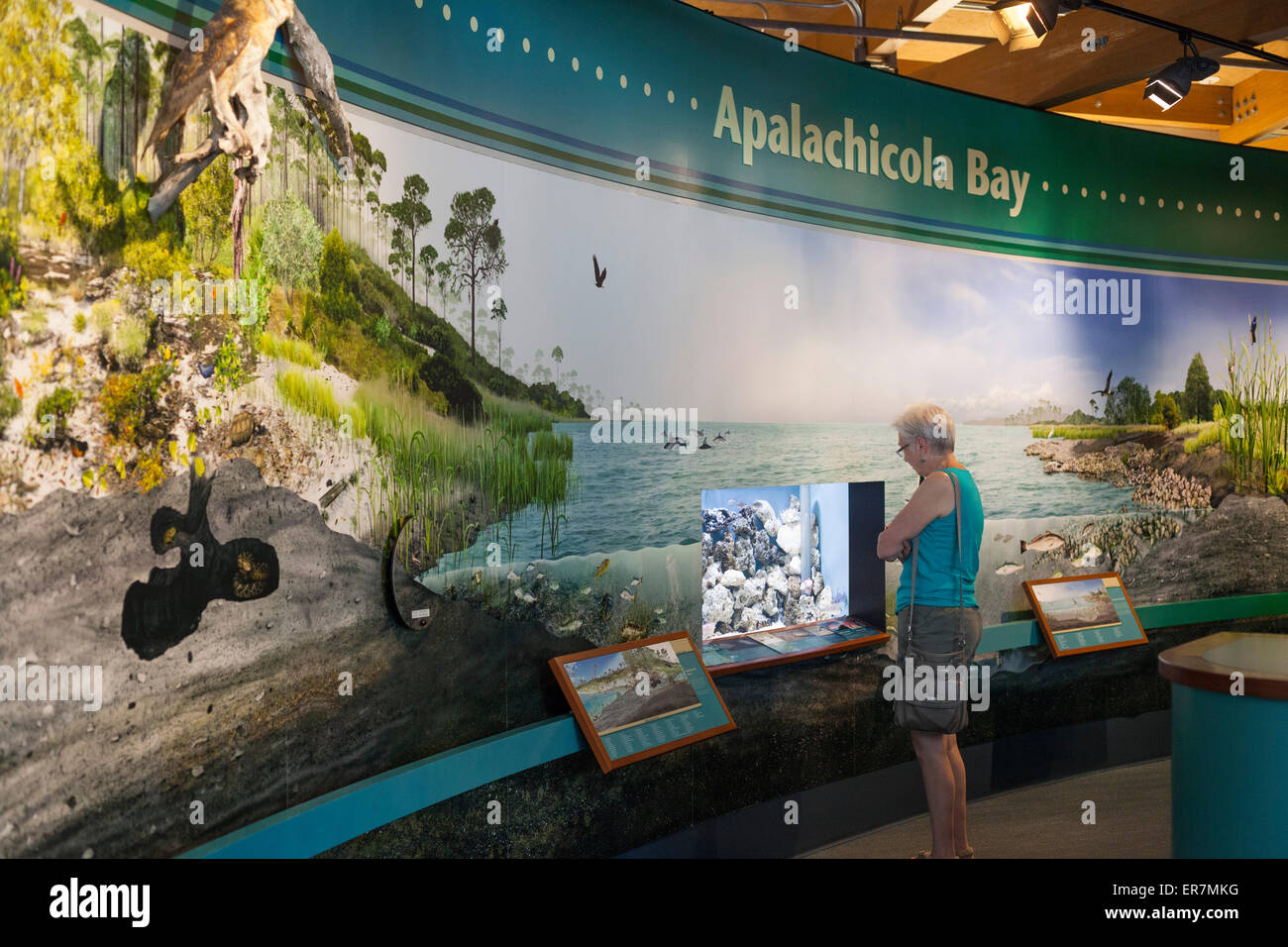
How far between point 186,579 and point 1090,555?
5051 mm

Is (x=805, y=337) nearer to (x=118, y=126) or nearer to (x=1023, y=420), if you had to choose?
(x=1023, y=420)

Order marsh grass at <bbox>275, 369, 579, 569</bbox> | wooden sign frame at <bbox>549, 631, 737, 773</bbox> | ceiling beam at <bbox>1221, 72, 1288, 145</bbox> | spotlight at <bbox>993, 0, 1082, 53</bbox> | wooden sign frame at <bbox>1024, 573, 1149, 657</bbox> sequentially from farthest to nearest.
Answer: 1. ceiling beam at <bbox>1221, 72, 1288, 145</bbox>
2. wooden sign frame at <bbox>1024, 573, 1149, 657</bbox>
3. spotlight at <bbox>993, 0, 1082, 53</bbox>
4. wooden sign frame at <bbox>549, 631, 737, 773</bbox>
5. marsh grass at <bbox>275, 369, 579, 569</bbox>

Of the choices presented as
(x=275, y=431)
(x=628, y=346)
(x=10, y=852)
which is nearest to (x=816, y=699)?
(x=628, y=346)

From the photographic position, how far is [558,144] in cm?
332

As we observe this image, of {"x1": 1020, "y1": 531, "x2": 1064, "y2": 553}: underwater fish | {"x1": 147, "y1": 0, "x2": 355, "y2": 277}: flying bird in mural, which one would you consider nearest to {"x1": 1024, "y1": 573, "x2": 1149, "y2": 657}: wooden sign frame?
{"x1": 1020, "y1": 531, "x2": 1064, "y2": 553}: underwater fish

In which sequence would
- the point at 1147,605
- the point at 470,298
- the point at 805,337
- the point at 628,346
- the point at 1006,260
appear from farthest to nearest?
the point at 1147,605
the point at 1006,260
the point at 805,337
the point at 628,346
the point at 470,298

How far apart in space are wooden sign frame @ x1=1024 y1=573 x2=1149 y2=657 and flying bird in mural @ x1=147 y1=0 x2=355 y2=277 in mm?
4474

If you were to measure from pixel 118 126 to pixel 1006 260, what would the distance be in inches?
179

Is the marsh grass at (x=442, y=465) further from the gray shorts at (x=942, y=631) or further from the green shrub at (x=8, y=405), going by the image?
the gray shorts at (x=942, y=631)

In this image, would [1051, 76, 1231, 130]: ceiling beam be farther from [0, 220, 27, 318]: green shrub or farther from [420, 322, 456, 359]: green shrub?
[0, 220, 27, 318]: green shrub

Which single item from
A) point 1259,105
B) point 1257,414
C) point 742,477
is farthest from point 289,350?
point 1259,105

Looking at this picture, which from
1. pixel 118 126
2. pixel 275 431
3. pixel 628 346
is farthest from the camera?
pixel 628 346

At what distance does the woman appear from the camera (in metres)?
3.36

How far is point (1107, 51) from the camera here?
5.43 m
